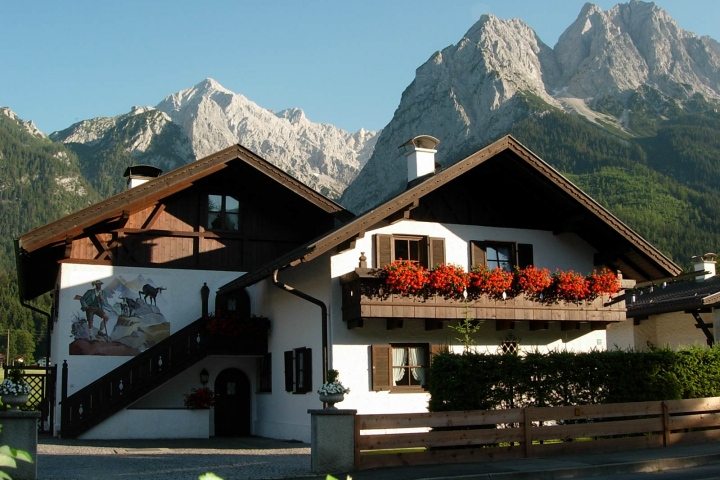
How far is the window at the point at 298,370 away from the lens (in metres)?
20.1

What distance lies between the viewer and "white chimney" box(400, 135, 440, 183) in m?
22.4

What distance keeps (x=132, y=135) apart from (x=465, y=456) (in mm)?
153865

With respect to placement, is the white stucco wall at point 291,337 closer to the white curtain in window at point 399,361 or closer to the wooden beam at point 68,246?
the white curtain in window at point 399,361

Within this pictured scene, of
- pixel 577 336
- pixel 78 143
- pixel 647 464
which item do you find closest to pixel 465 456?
pixel 647 464

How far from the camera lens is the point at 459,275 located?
18797 millimetres

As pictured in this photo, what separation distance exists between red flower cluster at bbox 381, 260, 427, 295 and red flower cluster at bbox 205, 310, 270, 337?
6297mm

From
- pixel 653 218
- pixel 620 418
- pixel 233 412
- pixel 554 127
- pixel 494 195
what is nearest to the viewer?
pixel 620 418

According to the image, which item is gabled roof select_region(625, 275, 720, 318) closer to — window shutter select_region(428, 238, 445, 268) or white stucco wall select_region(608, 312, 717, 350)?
white stucco wall select_region(608, 312, 717, 350)

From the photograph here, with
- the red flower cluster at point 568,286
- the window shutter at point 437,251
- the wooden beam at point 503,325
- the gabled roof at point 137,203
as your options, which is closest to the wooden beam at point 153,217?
the gabled roof at point 137,203

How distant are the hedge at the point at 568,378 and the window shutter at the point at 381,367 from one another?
3.57 metres

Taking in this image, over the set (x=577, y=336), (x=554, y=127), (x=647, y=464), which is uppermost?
(x=554, y=127)

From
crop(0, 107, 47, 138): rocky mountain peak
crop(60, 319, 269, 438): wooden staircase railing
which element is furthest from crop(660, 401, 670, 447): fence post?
crop(0, 107, 47, 138): rocky mountain peak

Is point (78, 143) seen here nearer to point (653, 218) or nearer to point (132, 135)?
point (132, 135)

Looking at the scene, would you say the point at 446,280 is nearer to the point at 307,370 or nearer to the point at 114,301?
the point at 307,370
